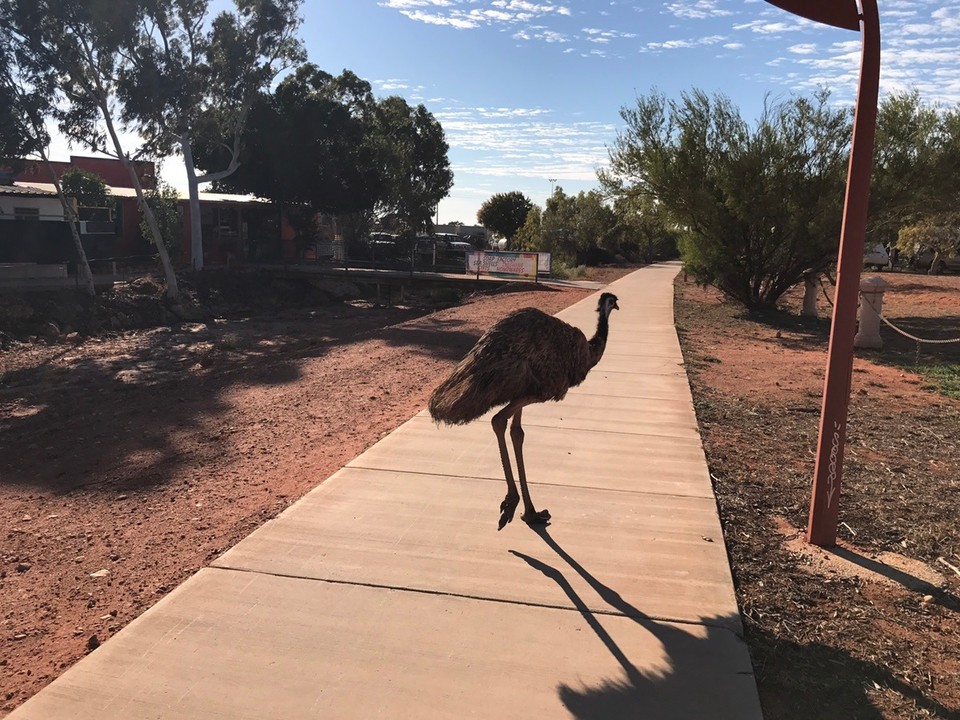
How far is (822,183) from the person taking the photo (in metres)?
18.3

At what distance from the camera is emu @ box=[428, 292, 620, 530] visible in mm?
4902

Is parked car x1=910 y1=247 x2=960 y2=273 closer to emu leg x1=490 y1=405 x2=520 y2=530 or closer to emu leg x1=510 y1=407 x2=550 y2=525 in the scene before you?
emu leg x1=510 y1=407 x2=550 y2=525

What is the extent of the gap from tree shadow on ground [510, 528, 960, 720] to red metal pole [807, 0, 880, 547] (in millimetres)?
1375

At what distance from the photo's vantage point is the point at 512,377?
493 cm

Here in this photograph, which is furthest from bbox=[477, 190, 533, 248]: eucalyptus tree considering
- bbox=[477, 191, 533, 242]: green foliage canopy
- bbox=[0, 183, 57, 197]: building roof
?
bbox=[0, 183, 57, 197]: building roof

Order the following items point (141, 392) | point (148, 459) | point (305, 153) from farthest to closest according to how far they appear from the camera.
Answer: point (305, 153)
point (141, 392)
point (148, 459)

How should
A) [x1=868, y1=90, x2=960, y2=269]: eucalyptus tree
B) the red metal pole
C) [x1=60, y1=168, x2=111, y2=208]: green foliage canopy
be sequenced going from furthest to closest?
1. [x1=60, y1=168, x2=111, y2=208]: green foliage canopy
2. [x1=868, y1=90, x2=960, y2=269]: eucalyptus tree
3. the red metal pole

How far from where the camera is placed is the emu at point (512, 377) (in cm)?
490

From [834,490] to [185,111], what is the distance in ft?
96.7

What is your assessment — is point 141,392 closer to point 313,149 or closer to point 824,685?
point 824,685

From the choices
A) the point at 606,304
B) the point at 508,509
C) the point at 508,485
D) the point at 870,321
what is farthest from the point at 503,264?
the point at 508,509

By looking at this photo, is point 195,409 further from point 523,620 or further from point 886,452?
point 886,452

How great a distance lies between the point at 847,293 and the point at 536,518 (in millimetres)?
2617

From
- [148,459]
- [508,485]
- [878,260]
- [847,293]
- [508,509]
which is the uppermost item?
[878,260]
